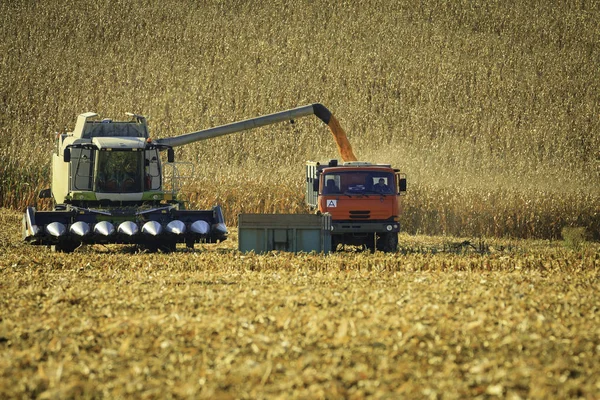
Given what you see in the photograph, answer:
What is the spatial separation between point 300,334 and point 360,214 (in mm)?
11932

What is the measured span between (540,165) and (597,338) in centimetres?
3133

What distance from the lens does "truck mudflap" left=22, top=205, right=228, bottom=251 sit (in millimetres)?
20672

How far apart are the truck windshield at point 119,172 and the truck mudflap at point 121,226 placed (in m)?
0.83

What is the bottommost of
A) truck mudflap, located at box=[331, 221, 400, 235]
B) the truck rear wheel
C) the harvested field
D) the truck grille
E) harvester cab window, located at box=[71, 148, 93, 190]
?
the harvested field

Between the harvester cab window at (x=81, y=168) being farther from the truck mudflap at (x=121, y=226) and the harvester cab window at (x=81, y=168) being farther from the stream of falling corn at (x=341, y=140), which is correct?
the stream of falling corn at (x=341, y=140)

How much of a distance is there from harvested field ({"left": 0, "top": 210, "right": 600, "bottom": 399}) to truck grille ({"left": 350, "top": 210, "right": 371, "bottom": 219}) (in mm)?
5171

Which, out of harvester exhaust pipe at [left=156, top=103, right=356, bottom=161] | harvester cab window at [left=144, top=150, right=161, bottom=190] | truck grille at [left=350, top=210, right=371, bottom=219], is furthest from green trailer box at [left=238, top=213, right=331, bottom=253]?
harvester exhaust pipe at [left=156, top=103, right=356, bottom=161]

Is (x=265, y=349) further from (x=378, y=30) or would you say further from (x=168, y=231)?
(x=378, y=30)

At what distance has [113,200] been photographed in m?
22.2

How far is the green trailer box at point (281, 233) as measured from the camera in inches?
815

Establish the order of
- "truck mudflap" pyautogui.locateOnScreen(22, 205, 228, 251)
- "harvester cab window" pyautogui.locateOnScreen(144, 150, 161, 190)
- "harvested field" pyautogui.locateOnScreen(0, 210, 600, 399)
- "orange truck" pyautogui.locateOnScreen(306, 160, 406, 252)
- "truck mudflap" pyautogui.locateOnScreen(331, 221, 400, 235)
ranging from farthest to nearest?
"harvester cab window" pyautogui.locateOnScreen(144, 150, 161, 190)
"orange truck" pyautogui.locateOnScreen(306, 160, 406, 252)
"truck mudflap" pyautogui.locateOnScreen(331, 221, 400, 235)
"truck mudflap" pyautogui.locateOnScreen(22, 205, 228, 251)
"harvested field" pyautogui.locateOnScreen(0, 210, 600, 399)

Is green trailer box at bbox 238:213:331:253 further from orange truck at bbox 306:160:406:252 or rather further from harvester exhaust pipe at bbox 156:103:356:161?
harvester exhaust pipe at bbox 156:103:356:161

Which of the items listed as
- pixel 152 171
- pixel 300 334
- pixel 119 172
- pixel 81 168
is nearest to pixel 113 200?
pixel 119 172

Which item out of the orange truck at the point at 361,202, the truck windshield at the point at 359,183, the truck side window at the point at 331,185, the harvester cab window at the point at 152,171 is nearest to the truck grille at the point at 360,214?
the orange truck at the point at 361,202
